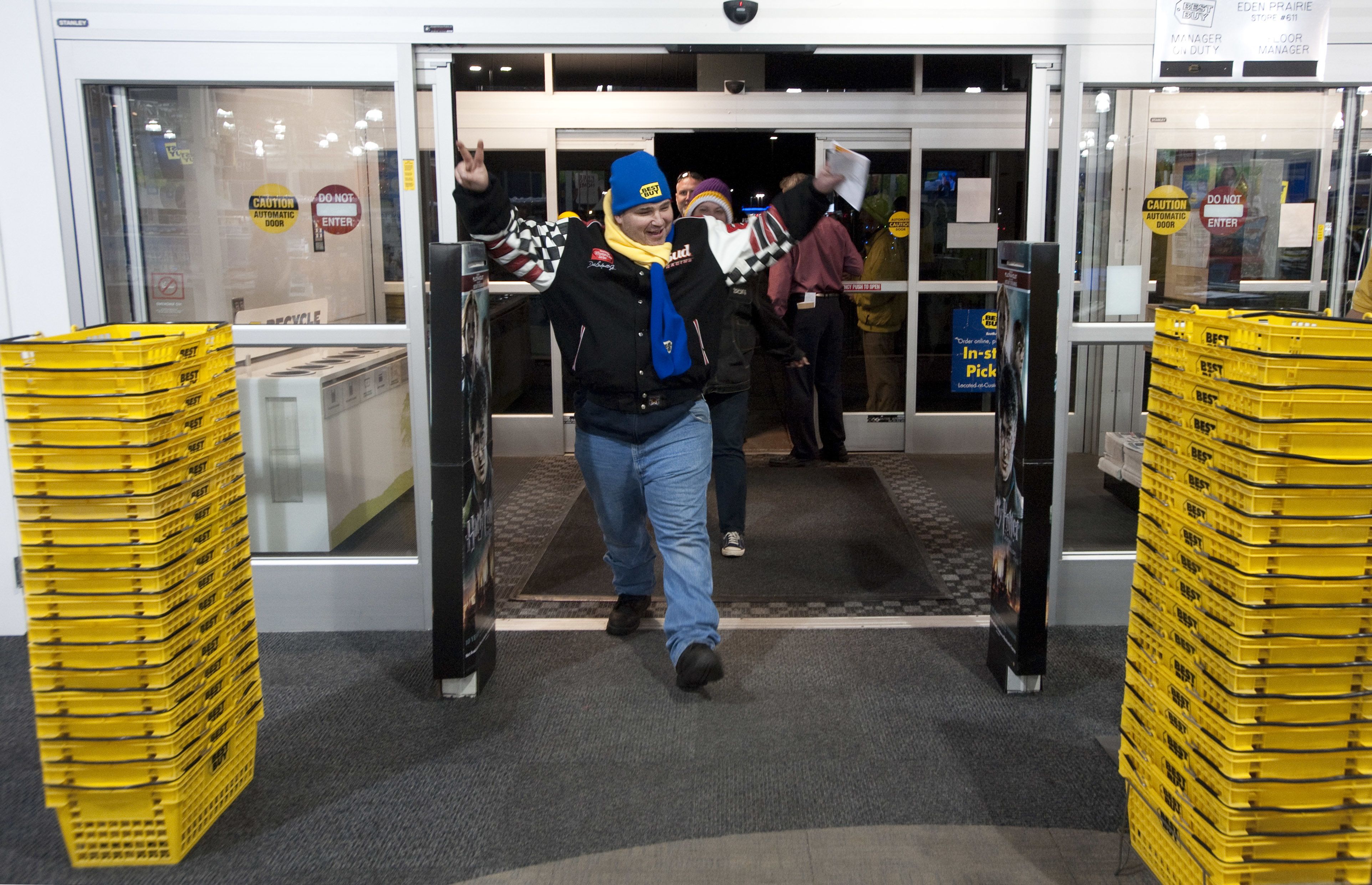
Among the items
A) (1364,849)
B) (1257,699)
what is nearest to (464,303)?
(1257,699)

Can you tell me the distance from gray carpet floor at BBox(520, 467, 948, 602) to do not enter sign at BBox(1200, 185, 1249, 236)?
1903 mm

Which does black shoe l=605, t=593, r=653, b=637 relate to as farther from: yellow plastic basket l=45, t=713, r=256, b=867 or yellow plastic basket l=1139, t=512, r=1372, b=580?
yellow plastic basket l=1139, t=512, r=1372, b=580

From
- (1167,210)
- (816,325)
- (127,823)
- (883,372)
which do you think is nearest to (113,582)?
(127,823)

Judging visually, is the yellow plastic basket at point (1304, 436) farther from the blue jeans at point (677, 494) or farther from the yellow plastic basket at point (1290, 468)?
the blue jeans at point (677, 494)

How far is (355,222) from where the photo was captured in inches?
166

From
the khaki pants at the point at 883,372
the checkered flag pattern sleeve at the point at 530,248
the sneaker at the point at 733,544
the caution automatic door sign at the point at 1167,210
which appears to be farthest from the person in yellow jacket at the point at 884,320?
the checkered flag pattern sleeve at the point at 530,248

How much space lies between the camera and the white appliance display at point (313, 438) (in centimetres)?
439

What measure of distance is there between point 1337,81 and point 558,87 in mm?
4955

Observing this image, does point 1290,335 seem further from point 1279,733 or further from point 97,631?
point 97,631

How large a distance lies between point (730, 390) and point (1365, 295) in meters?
2.52

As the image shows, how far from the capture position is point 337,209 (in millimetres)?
4211

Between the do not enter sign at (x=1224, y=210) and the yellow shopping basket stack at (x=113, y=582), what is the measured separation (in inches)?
150

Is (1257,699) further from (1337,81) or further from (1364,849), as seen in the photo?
(1337,81)

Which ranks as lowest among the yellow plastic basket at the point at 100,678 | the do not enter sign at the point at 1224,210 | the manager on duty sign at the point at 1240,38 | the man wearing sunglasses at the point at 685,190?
the yellow plastic basket at the point at 100,678
